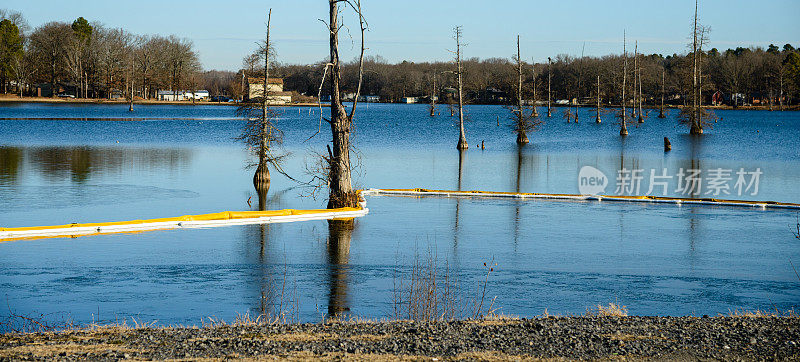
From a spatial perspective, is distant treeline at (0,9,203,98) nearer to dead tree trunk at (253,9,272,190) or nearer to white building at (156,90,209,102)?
white building at (156,90,209,102)

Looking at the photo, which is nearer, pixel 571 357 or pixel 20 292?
pixel 571 357

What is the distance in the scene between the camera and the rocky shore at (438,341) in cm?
854

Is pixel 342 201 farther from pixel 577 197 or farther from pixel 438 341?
pixel 438 341

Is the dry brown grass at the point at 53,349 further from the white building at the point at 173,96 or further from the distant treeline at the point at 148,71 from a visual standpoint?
the white building at the point at 173,96

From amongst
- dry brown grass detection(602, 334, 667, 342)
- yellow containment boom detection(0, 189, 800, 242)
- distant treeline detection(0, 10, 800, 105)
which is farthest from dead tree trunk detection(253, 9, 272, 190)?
distant treeline detection(0, 10, 800, 105)

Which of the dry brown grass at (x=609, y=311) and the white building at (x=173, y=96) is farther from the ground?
the white building at (x=173, y=96)

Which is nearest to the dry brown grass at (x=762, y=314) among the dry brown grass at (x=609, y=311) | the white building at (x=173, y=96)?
the dry brown grass at (x=609, y=311)

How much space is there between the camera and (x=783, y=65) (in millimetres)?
151625

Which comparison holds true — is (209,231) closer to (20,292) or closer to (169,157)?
(20,292)

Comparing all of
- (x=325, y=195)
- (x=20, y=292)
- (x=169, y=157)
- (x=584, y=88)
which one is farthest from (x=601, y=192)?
(x=584, y=88)

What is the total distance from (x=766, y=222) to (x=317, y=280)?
13.4 metres

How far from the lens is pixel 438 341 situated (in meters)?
9.16

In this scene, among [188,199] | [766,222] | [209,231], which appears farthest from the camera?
[188,199]

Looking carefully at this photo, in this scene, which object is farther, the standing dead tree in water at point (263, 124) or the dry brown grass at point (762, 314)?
the standing dead tree in water at point (263, 124)
